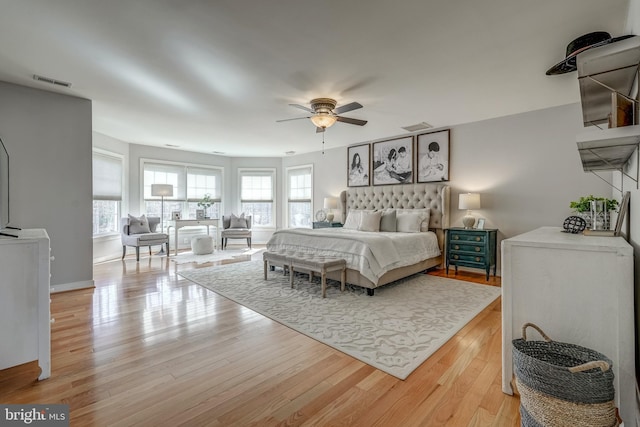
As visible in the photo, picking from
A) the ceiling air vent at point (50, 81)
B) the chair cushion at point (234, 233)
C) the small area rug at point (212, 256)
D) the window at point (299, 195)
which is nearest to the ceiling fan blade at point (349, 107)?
the ceiling air vent at point (50, 81)

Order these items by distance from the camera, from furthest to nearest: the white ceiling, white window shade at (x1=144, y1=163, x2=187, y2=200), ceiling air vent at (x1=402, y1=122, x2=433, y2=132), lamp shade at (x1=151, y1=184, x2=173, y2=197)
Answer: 1. white window shade at (x1=144, y1=163, x2=187, y2=200)
2. lamp shade at (x1=151, y1=184, x2=173, y2=197)
3. ceiling air vent at (x1=402, y1=122, x2=433, y2=132)
4. the white ceiling

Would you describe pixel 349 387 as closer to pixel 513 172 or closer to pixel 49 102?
pixel 513 172

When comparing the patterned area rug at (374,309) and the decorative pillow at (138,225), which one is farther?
the decorative pillow at (138,225)

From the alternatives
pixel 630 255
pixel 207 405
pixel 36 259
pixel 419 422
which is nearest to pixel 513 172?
pixel 630 255

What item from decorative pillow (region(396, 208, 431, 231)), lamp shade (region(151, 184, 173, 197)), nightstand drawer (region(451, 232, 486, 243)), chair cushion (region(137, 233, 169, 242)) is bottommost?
chair cushion (region(137, 233, 169, 242))

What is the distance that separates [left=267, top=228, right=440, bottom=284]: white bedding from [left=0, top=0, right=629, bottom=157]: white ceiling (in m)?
1.90

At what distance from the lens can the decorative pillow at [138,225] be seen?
20.9 feet

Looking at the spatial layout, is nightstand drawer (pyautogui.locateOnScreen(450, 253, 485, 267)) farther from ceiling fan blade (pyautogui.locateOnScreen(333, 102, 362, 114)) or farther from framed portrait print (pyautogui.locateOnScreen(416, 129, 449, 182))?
ceiling fan blade (pyautogui.locateOnScreen(333, 102, 362, 114))

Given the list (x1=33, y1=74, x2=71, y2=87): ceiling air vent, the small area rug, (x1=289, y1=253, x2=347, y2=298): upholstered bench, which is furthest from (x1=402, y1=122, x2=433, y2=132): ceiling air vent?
(x1=33, y1=74, x2=71, y2=87): ceiling air vent

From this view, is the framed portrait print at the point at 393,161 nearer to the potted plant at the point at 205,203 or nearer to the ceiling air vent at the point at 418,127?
the ceiling air vent at the point at 418,127

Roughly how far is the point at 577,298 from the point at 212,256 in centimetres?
635

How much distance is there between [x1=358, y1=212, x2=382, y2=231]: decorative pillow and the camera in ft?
17.3

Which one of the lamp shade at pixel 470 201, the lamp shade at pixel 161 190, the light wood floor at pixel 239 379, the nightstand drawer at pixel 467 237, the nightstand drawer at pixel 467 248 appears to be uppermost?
the lamp shade at pixel 161 190

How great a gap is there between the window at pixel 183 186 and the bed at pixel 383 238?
12.9 feet
